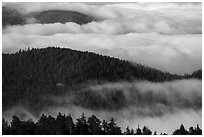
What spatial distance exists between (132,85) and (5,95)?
827 centimetres

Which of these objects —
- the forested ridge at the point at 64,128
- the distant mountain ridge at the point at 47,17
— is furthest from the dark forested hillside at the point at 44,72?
the forested ridge at the point at 64,128

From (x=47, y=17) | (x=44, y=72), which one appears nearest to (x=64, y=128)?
(x=44, y=72)

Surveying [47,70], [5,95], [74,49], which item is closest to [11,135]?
[5,95]

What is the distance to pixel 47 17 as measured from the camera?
20688 mm

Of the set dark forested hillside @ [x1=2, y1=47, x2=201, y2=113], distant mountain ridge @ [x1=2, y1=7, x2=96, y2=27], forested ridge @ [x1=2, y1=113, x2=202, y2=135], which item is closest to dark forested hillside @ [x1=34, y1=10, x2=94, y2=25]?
distant mountain ridge @ [x1=2, y1=7, x2=96, y2=27]

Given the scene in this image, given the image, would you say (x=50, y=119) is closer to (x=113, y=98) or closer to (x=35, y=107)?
(x=35, y=107)

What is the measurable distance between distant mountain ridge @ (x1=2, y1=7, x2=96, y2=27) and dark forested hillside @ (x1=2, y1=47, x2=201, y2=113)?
156 centimetres

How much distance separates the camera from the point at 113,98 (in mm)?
19547

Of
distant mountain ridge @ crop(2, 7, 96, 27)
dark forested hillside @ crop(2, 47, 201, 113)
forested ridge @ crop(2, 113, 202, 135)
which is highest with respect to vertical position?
distant mountain ridge @ crop(2, 7, 96, 27)

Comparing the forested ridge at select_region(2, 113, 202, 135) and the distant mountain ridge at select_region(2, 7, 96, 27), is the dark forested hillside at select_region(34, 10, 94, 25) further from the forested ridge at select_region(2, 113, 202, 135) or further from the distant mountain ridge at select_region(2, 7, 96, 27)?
the forested ridge at select_region(2, 113, 202, 135)

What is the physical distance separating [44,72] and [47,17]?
12.3 ft

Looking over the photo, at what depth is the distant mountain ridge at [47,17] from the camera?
17891 millimetres

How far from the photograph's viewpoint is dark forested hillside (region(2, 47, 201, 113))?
651 inches

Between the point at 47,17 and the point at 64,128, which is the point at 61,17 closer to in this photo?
the point at 47,17
